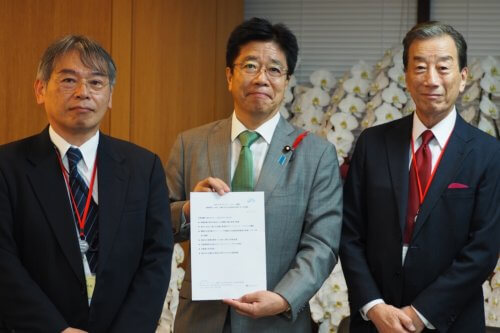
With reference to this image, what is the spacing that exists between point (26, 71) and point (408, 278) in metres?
2.31

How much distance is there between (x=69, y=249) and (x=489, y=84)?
3.05 meters

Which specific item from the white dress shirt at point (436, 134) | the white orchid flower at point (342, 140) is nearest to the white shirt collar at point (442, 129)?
the white dress shirt at point (436, 134)

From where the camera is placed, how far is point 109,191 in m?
2.68

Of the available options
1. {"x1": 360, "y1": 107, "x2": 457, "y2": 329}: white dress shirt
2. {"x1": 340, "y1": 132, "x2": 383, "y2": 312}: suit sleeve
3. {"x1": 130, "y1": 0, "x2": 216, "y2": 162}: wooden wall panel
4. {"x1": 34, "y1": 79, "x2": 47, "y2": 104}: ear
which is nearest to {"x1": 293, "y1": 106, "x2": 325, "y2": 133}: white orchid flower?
{"x1": 130, "y1": 0, "x2": 216, "y2": 162}: wooden wall panel

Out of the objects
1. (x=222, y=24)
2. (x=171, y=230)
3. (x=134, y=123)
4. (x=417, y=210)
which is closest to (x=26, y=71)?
(x=134, y=123)

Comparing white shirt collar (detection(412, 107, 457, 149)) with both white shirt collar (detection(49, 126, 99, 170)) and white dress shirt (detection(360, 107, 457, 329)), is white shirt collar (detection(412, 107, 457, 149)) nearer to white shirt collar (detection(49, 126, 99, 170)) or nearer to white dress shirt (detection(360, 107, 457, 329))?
white dress shirt (detection(360, 107, 457, 329))

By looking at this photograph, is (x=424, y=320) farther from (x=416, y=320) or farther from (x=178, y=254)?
(x=178, y=254)

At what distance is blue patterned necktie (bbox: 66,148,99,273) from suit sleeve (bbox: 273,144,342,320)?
0.66 meters

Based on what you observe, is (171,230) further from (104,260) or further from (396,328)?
(396,328)

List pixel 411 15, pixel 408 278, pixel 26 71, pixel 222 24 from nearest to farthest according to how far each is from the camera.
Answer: pixel 408 278 → pixel 26 71 → pixel 222 24 → pixel 411 15

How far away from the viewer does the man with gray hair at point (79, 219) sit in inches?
101

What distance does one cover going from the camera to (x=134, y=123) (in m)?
4.32

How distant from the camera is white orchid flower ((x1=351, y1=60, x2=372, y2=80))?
5.04 metres

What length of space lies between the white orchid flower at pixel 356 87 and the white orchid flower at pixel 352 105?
0.04 m
